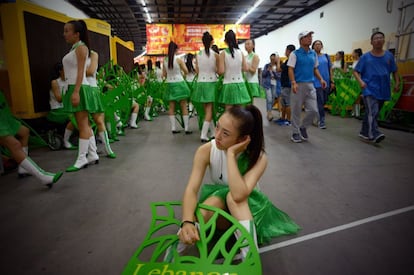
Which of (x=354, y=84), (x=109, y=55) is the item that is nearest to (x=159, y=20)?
(x=109, y=55)

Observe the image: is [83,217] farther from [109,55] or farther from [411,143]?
[109,55]

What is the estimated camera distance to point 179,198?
2172 millimetres

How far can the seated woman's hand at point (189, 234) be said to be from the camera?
1204 mm

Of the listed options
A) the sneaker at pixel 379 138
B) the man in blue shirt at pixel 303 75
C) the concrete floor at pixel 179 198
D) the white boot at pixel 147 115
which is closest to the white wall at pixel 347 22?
the sneaker at pixel 379 138

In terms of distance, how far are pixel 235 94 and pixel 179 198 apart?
198 centimetres

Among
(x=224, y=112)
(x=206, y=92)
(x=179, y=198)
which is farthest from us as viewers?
(x=206, y=92)

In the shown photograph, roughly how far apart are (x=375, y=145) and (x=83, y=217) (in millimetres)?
3597

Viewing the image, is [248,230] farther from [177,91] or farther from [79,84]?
[177,91]

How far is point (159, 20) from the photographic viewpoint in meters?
13.1

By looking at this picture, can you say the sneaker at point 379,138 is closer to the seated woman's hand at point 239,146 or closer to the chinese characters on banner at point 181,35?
the seated woman's hand at point 239,146

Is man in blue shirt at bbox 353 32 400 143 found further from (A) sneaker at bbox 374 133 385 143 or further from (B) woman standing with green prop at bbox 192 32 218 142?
(B) woman standing with green prop at bbox 192 32 218 142

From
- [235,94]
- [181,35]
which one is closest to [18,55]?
[235,94]

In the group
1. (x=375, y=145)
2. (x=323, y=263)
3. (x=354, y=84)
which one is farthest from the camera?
(x=354, y=84)

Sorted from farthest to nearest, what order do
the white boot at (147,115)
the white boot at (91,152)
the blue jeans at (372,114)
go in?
the white boot at (147,115)
the blue jeans at (372,114)
the white boot at (91,152)
